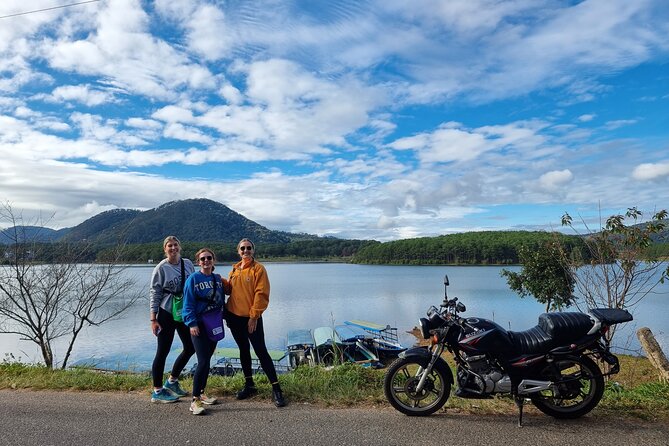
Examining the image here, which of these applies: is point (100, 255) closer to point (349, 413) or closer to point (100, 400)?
point (100, 400)

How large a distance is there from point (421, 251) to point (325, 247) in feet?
124

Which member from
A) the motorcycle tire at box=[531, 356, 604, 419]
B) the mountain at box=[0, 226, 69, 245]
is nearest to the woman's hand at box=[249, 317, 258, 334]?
the motorcycle tire at box=[531, 356, 604, 419]

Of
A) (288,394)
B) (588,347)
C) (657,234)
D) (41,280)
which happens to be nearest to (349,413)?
(288,394)

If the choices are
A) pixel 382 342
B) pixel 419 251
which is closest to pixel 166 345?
pixel 382 342

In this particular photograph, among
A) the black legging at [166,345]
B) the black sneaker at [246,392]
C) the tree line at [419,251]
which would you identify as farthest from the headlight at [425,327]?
the tree line at [419,251]

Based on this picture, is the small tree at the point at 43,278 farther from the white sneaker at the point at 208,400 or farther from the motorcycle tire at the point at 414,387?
the motorcycle tire at the point at 414,387

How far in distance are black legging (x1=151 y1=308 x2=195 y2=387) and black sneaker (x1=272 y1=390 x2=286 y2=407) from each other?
996 millimetres

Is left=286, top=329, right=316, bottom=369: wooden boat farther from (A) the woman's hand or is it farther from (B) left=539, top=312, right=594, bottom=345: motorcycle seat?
(B) left=539, top=312, right=594, bottom=345: motorcycle seat

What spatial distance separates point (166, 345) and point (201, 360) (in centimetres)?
59

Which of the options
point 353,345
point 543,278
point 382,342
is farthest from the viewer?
point 382,342

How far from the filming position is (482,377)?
152 inches

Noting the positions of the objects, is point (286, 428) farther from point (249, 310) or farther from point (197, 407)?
point (249, 310)

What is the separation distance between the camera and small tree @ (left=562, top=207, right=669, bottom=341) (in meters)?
8.29

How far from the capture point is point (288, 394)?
179 inches
